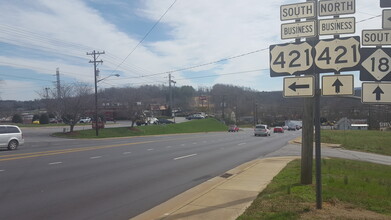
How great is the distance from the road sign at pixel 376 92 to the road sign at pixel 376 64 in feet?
0.46

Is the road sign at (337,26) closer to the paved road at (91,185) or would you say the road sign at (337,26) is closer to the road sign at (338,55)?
the road sign at (338,55)

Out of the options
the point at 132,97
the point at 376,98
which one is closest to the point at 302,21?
the point at 376,98

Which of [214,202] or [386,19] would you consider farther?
[214,202]

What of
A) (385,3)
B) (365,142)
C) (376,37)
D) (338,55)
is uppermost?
(385,3)

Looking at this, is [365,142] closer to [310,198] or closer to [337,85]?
[310,198]

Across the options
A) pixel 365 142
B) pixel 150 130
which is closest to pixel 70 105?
pixel 150 130

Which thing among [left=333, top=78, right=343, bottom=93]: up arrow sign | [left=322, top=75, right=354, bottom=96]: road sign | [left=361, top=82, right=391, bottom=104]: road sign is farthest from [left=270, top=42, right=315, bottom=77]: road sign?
[left=361, top=82, right=391, bottom=104]: road sign

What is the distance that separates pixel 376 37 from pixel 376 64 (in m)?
0.45

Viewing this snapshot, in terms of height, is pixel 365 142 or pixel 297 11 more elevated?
pixel 297 11

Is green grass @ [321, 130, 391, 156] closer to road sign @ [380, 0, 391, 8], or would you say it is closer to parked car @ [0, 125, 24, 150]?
parked car @ [0, 125, 24, 150]

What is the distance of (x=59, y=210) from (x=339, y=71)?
19.9 ft

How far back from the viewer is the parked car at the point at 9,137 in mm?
21141

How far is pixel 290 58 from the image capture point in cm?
685

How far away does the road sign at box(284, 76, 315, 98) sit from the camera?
6.50 m
